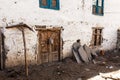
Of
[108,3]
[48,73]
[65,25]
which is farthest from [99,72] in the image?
[108,3]

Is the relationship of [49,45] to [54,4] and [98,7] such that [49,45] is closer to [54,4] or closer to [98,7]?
[54,4]

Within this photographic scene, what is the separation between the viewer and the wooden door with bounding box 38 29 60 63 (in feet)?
36.4

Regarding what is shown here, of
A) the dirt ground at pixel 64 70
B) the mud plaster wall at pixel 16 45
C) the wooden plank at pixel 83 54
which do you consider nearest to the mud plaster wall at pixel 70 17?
the mud plaster wall at pixel 16 45

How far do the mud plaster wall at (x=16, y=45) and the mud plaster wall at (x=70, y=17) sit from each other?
520mm

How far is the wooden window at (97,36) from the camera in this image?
14.5 metres

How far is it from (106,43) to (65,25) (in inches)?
201

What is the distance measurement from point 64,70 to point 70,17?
11.8ft

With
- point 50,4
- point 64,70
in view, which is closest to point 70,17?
point 50,4

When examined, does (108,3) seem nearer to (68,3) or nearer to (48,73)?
(68,3)

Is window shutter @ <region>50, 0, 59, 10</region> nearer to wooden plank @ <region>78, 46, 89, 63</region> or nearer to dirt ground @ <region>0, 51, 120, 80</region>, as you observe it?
wooden plank @ <region>78, 46, 89, 63</region>

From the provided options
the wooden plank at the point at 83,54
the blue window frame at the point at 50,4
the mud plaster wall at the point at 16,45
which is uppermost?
the blue window frame at the point at 50,4

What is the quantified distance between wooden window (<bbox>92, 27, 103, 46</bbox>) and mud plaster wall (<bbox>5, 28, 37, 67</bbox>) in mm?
5494

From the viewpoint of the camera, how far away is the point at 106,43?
15812 millimetres

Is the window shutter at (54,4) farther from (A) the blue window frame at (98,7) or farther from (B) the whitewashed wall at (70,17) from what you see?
(A) the blue window frame at (98,7)
